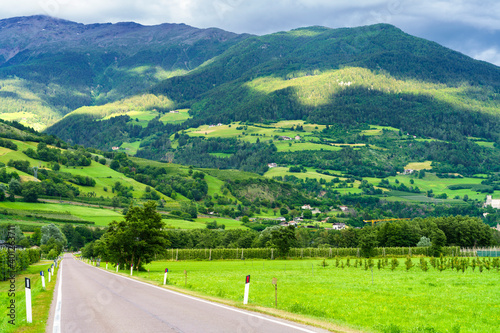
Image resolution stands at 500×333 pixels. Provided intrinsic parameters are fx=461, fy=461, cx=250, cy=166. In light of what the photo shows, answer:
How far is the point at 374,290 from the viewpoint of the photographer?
2688cm

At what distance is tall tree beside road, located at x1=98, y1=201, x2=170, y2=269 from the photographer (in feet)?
171

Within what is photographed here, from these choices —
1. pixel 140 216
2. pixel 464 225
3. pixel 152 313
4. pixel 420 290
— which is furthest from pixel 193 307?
pixel 464 225

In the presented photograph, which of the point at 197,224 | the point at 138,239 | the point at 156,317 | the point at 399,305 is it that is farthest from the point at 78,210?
the point at 399,305

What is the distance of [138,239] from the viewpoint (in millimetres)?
52719

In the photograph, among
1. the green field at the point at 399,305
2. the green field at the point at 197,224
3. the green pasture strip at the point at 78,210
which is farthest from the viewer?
the green field at the point at 197,224

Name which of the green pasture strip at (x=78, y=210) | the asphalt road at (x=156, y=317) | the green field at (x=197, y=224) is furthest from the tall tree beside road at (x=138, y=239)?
the green pasture strip at (x=78, y=210)

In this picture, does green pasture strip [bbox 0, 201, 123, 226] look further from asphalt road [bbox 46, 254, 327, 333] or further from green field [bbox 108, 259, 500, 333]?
asphalt road [bbox 46, 254, 327, 333]

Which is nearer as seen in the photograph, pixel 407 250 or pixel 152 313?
pixel 152 313

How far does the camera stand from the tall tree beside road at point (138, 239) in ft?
171

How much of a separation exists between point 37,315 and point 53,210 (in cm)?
16330

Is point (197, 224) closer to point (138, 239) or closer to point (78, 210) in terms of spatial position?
point (78, 210)

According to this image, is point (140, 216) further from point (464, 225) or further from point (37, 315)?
point (464, 225)

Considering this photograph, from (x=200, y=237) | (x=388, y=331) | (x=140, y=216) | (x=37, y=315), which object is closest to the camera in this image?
(x=388, y=331)

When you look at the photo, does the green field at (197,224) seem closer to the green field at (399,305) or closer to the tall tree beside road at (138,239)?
the tall tree beside road at (138,239)
